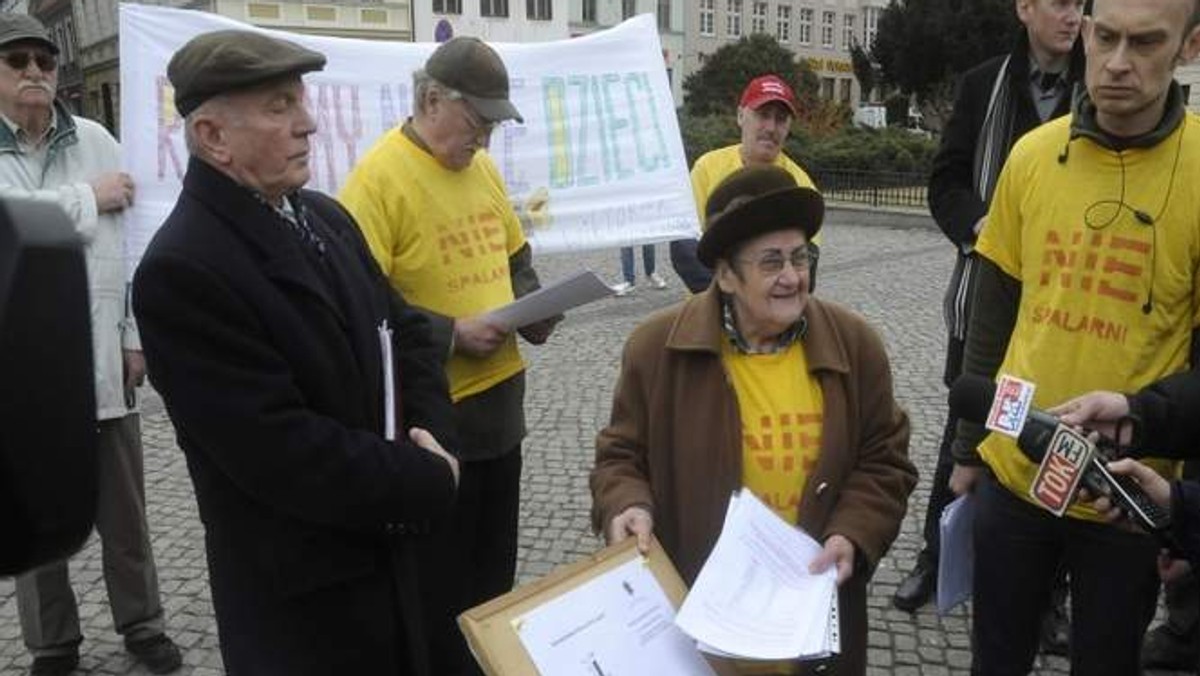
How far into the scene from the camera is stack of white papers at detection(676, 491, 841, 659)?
69.2 inches

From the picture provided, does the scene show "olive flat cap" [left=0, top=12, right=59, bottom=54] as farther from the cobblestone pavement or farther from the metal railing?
the metal railing

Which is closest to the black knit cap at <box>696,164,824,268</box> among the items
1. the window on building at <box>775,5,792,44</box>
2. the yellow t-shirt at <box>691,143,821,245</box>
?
the yellow t-shirt at <box>691,143,821,245</box>

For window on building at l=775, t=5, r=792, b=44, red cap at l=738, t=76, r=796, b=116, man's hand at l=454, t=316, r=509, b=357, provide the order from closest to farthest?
man's hand at l=454, t=316, r=509, b=357, red cap at l=738, t=76, r=796, b=116, window on building at l=775, t=5, r=792, b=44

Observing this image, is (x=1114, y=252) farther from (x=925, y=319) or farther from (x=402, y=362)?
(x=925, y=319)

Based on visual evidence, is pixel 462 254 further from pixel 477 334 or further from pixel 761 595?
pixel 761 595

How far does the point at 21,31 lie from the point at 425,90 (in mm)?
1288

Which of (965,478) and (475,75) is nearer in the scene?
(965,478)

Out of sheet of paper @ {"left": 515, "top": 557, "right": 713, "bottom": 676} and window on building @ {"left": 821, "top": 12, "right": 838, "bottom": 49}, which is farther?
window on building @ {"left": 821, "top": 12, "right": 838, "bottom": 49}

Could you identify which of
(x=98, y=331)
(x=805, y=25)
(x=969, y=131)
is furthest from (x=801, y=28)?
(x=98, y=331)

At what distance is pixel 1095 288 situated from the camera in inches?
86.3

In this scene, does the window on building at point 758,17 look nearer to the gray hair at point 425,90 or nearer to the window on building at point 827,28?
the window on building at point 827,28

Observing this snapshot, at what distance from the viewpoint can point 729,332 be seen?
2248 mm

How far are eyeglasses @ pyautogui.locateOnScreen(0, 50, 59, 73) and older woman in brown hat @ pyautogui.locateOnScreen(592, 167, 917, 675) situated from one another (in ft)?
7.10

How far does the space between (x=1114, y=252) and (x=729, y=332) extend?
0.87 metres
